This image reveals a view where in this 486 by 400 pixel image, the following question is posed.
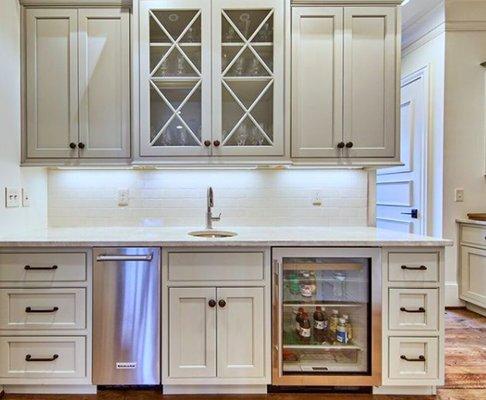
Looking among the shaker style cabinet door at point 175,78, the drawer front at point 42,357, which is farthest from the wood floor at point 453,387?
the shaker style cabinet door at point 175,78

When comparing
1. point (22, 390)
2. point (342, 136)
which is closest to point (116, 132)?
point (342, 136)

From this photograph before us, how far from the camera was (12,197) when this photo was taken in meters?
2.01

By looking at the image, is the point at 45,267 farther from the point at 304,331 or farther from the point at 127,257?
the point at 304,331

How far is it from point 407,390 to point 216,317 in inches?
46.0

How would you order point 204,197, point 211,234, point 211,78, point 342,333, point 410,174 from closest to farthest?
point 342,333 → point 211,78 → point 211,234 → point 204,197 → point 410,174

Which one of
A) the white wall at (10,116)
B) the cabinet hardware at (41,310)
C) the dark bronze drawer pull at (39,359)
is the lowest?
the dark bronze drawer pull at (39,359)

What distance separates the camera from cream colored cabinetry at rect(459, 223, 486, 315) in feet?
9.78

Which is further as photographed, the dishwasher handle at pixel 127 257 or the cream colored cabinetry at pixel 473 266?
the cream colored cabinetry at pixel 473 266

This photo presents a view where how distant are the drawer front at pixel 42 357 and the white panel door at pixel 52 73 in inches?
44.0

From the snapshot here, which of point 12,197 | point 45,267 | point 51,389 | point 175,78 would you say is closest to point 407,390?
point 51,389

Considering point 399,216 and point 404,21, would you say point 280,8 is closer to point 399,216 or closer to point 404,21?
point 404,21

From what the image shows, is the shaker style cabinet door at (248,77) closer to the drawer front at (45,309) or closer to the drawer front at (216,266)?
the drawer front at (216,266)

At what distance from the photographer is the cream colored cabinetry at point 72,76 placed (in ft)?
6.89

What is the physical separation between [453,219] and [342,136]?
1881 mm
